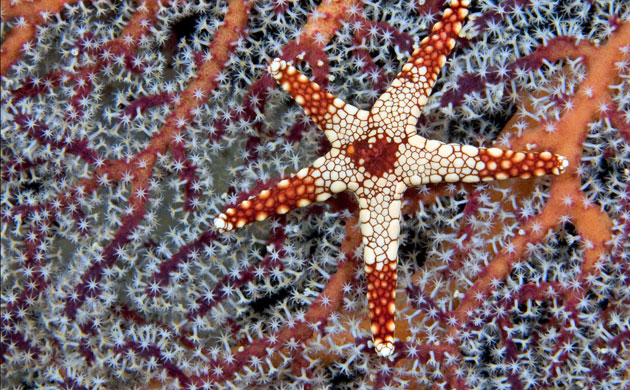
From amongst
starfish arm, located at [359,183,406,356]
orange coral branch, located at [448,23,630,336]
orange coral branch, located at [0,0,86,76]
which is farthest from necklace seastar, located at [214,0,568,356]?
orange coral branch, located at [0,0,86,76]

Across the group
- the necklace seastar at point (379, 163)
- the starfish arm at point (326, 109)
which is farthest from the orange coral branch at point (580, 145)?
the starfish arm at point (326, 109)

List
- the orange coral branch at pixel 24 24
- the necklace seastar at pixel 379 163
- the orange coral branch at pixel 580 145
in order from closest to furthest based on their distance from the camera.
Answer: the necklace seastar at pixel 379 163, the orange coral branch at pixel 580 145, the orange coral branch at pixel 24 24

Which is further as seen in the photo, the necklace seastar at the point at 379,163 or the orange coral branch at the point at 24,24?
the orange coral branch at the point at 24,24

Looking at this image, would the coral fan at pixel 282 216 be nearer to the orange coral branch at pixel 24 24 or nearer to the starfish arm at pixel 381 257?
the orange coral branch at pixel 24 24

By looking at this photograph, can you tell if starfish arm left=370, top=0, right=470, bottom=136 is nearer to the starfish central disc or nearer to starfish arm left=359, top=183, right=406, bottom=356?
the starfish central disc

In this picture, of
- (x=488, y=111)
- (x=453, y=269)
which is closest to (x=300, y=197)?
(x=453, y=269)

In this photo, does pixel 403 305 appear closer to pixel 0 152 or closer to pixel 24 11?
pixel 0 152

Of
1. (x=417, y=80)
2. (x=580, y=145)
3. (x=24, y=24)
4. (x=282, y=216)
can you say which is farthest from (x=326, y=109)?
(x=24, y=24)
